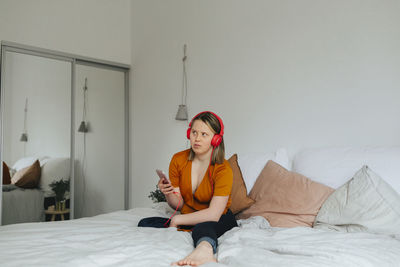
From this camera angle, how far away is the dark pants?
4.13 feet

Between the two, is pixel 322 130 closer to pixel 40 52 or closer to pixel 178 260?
pixel 178 260

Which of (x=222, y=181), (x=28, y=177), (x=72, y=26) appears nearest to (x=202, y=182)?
(x=222, y=181)

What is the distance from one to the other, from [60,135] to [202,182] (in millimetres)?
2190

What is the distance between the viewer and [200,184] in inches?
66.9

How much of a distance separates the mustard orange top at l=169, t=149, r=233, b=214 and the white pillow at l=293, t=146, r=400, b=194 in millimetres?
509

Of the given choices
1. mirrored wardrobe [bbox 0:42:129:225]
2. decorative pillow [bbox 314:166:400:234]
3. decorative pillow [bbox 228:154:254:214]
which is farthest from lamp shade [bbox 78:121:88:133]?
decorative pillow [bbox 314:166:400:234]

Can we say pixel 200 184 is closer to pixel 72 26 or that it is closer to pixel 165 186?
pixel 165 186

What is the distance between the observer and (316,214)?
165 cm

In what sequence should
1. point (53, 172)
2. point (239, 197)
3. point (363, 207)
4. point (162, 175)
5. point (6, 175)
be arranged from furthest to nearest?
point (53, 172), point (6, 175), point (239, 197), point (162, 175), point (363, 207)

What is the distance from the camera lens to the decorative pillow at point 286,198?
5.46ft

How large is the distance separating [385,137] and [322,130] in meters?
0.37

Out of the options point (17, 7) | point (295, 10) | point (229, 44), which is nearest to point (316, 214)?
point (295, 10)

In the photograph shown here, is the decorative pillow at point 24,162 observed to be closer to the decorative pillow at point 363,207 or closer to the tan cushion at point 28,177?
the tan cushion at point 28,177

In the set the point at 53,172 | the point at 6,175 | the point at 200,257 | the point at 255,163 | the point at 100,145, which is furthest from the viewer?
the point at 100,145
